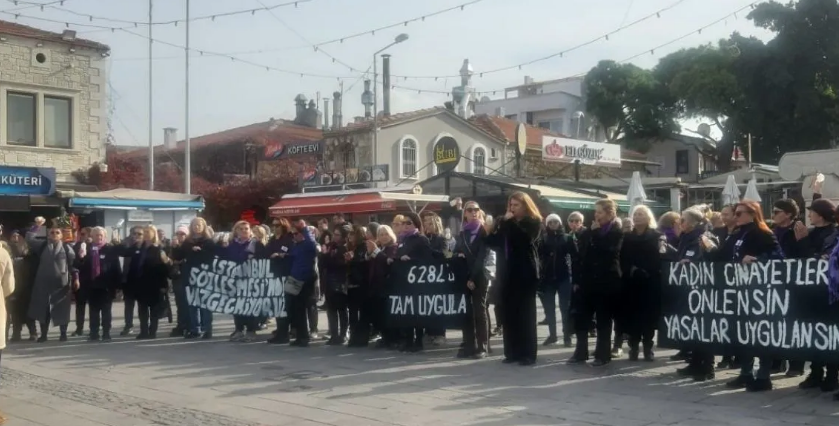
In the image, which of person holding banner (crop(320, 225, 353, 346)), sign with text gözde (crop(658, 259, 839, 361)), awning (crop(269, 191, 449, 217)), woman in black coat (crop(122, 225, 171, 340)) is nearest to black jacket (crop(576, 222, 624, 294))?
sign with text gözde (crop(658, 259, 839, 361))

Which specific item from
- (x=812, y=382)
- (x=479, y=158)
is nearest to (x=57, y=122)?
(x=479, y=158)

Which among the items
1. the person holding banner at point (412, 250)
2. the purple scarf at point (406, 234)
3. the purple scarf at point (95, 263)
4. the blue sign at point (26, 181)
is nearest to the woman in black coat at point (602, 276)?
the person holding banner at point (412, 250)

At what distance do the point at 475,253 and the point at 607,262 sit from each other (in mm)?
1768

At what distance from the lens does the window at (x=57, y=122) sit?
27.3 m

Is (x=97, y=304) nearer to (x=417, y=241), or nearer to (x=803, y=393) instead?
(x=417, y=241)

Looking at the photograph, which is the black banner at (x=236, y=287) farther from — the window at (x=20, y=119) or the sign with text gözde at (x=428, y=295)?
the window at (x=20, y=119)

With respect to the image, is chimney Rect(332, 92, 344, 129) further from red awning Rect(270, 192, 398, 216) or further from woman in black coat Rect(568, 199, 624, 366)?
woman in black coat Rect(568, 199, 624, 366)

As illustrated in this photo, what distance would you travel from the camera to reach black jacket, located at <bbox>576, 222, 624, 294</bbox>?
9.91m

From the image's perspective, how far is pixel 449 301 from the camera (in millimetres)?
11516

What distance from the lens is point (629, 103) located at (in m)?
59.7

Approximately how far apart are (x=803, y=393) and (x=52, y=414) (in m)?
6.80

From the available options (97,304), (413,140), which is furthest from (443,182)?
(97,304)

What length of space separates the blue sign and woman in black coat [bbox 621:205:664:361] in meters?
19.1

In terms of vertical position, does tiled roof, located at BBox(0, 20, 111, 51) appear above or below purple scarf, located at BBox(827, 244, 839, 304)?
above
